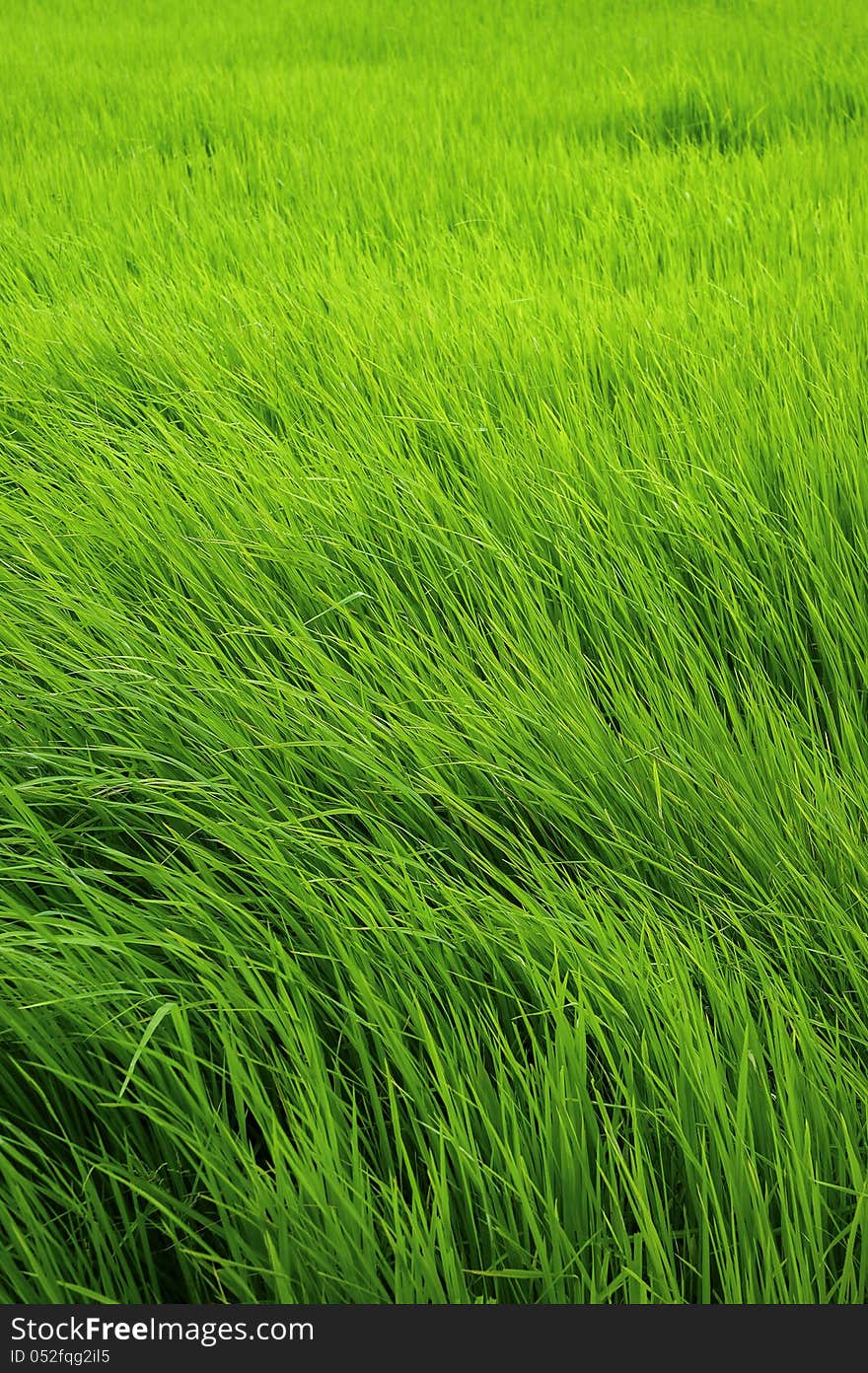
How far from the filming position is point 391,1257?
753 mm

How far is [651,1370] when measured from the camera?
0.71 metres

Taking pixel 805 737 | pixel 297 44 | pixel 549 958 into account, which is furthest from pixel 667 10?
pixel 549 958

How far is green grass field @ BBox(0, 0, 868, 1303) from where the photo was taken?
764 mm

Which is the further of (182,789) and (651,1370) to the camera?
(182,789)

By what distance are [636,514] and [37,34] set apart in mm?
5320

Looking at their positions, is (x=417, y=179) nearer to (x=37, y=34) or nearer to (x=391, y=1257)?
(x=391, y=1257)

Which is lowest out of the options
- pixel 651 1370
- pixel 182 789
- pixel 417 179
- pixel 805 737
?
pixel 651 1370

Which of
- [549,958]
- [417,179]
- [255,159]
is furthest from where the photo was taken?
[255,159]

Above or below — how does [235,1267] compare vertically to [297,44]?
below

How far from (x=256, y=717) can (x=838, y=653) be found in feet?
2.33

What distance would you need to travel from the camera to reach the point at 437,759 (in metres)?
1.12

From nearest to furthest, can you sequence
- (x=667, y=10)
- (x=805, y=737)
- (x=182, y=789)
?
1. (x=182, y=789)
2. (x=805, y=737)
3. (x=667, y=10)

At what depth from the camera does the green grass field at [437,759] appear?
0.76 meters

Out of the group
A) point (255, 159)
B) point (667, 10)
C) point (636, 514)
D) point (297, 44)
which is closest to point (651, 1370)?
point (636, 514)
